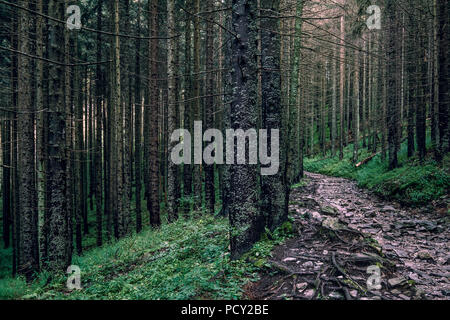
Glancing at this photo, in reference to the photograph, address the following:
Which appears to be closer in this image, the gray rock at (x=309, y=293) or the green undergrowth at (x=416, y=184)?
the gray rock at (x=309, y=293)

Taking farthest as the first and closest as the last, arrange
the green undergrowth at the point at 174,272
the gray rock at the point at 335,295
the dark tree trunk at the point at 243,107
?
the dark tree trunk at the point at 243,107 < the green undergrowth at the point at 174,272 < the gray rock at the point at 335,295

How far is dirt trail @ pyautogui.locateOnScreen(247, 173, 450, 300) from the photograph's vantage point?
413 cm

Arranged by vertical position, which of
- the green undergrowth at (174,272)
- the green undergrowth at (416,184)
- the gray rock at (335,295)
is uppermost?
the green undergrowth at (416,184)

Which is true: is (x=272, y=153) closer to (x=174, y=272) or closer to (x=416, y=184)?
(x=174, y=272)

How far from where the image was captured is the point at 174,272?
218 inches

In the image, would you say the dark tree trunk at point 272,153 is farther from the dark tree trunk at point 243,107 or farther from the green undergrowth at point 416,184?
the green undergrowth at point 416,184

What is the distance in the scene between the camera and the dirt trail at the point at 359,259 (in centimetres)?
413

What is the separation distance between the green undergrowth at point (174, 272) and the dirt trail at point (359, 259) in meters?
0.37

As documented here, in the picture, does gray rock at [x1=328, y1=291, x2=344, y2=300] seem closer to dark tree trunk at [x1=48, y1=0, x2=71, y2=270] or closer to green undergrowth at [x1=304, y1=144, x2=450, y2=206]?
dark tree trunk at [x1=48, y1=0, x2=71, y2=270]

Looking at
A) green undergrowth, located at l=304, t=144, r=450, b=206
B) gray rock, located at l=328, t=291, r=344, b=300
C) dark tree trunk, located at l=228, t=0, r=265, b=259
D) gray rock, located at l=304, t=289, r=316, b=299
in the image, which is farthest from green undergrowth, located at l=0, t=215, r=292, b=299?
green undergrowth, located at l=304, t=144, r=450, b=206

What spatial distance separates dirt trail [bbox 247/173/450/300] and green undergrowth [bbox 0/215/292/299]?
0.37m

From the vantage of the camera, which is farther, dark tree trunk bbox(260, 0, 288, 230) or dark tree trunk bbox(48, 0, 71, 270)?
dark tree trunk bbox(48, 0, 71, 270)

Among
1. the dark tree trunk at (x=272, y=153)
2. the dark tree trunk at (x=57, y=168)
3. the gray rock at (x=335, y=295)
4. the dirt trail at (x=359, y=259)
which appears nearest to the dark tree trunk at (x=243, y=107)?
the dirt trail at (x=359, y=259)

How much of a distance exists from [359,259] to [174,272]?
11.8 feet
